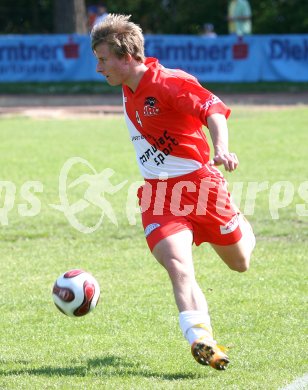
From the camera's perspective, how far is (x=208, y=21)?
35.0 m

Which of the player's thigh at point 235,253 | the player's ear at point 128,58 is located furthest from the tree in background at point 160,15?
the player's ear at point 128,58

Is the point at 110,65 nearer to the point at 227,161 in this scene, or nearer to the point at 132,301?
the point at 227,161

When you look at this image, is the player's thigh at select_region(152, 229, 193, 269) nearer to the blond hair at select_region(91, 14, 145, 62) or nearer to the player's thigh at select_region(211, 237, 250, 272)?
the player's thigh at select_region(211, 237, 250, 272)

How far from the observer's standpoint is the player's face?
216 inches

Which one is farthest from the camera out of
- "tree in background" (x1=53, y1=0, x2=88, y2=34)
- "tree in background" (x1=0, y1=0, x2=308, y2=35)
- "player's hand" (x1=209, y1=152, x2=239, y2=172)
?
"tree in background" (x1=0, y1=0, x2=308, y2=35)

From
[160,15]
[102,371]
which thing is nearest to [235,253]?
[102,371]

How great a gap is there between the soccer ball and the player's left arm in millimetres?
1103

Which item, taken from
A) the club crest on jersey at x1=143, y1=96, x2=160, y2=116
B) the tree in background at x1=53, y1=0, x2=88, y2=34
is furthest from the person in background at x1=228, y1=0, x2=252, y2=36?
the club crest on jersey at x1=143, y1=96, x2=160, y2=116

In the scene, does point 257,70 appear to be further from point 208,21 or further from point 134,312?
point 134,312

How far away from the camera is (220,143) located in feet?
17.3

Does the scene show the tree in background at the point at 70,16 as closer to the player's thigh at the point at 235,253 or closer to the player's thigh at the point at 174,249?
the player's thigh at the point at 235,253

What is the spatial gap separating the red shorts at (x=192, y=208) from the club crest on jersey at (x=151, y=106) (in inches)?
16.4

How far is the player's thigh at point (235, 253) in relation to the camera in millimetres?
5844

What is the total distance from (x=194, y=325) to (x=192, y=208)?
2.56 ft
